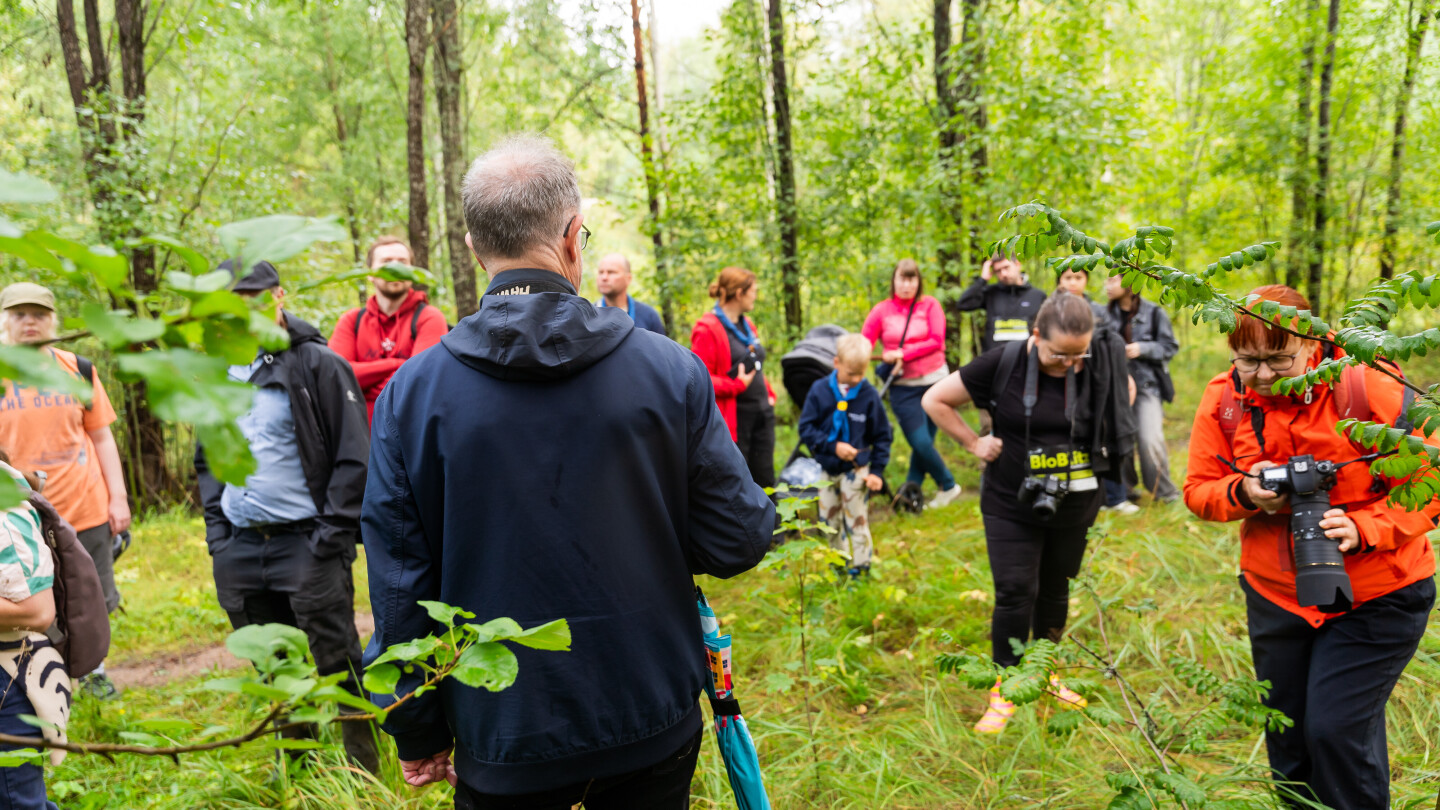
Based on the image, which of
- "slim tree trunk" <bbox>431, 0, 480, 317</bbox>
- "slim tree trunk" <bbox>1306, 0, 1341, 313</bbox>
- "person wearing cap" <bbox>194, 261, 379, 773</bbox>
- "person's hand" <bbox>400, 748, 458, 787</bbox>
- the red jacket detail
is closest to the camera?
"person's hand" <bbox>400, 748, 458, 787</bbox>

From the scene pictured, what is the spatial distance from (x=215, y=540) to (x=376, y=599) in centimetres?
191

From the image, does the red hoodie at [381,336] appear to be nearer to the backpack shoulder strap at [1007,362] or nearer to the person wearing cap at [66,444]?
the person wearing cap at [66,444]

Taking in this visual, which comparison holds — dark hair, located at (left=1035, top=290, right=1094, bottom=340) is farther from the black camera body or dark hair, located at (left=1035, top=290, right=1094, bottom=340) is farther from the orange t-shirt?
the orange t-shirt

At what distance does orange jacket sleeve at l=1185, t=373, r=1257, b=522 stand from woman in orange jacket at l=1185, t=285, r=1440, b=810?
0.01 metres

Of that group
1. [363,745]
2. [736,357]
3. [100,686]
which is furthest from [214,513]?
[736,357]

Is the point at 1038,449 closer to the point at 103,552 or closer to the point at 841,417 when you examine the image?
the point at 841,417

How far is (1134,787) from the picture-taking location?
208 cm

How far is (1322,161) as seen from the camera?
30.6ft

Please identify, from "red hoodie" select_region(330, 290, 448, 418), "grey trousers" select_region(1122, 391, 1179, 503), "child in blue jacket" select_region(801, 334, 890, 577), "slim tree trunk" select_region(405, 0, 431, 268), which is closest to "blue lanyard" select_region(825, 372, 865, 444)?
"child in blue jacket" select_region(801, 334, 890, 577)

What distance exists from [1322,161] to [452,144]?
376 inches

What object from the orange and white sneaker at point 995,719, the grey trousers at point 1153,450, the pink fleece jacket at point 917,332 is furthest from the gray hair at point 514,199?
the grey trousers at point 1153,450

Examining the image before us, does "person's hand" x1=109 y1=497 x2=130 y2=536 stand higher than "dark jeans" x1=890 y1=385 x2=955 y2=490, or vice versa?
A: "person's hand" x1=109 y1=497 x2=130 y2=536

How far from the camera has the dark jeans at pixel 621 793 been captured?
169 centimetres

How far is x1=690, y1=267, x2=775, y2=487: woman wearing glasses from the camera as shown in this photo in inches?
220
